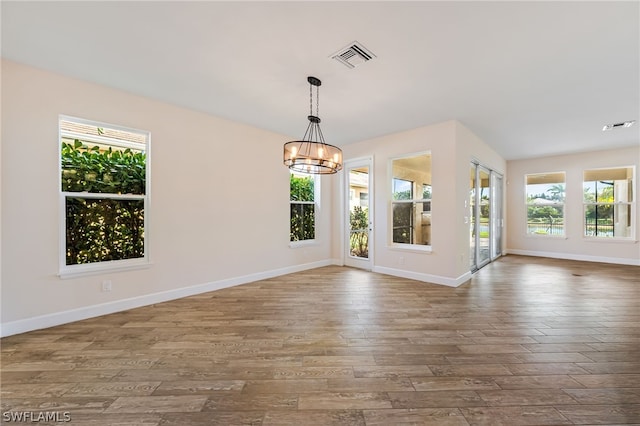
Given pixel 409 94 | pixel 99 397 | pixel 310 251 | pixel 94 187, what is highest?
pixel 409 94

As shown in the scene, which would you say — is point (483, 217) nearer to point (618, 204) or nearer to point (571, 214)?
point (571, 214)

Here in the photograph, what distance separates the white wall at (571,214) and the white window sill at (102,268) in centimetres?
905

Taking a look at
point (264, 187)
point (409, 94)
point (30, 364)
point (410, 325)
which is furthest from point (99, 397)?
point (409, 94)

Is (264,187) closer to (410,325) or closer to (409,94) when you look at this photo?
(409,94)

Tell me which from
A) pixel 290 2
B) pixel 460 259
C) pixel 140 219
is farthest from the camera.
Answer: pixel 460 259

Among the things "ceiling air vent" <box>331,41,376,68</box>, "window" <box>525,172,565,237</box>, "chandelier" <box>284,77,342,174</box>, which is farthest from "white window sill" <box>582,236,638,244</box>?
"ceiling air vent" <box>331,41,376,68</box>

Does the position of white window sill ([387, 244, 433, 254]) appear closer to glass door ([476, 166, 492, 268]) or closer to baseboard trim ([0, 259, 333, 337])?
glass door ([476, 166, 492, 268])

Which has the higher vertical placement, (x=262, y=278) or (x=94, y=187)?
(x=94, y=187)

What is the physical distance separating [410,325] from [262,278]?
2.75 metres

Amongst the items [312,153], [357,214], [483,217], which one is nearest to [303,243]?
[357,214]

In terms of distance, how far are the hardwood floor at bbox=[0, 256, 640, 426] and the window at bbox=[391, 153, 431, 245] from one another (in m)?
1.47

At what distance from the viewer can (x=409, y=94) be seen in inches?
129

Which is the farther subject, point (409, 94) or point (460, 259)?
point (460, 259)
